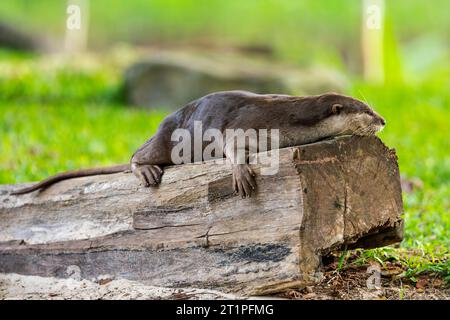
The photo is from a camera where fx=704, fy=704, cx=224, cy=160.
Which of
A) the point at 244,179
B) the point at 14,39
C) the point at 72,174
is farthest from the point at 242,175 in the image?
the point at 14,39

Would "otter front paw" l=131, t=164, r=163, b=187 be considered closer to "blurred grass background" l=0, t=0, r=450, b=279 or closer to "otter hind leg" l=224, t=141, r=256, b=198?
"otter hind leg" l=224, t=141, r=256, b=198

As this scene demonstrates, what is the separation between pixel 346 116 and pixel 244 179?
696mm

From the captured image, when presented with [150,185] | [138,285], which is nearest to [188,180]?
[150,185]

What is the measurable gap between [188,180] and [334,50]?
15505 mm

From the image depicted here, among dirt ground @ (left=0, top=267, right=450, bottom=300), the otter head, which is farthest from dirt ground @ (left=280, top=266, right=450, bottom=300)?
the otter head

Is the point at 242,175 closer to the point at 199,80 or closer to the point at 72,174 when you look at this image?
the point at 72,174

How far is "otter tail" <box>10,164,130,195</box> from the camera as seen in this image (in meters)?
4.52

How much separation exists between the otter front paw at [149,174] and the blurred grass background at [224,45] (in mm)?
1286

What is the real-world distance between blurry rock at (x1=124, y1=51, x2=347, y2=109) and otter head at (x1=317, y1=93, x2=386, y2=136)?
643 cm

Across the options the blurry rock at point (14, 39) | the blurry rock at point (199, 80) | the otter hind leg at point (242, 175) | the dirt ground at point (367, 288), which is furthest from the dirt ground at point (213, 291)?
the blurry rock at point (14, 39)

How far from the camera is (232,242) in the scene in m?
3.81

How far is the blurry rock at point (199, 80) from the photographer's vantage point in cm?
1058

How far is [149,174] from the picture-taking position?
13.7 ft

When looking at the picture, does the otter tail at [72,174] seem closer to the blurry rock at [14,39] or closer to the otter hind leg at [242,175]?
the otter hind leg at [242,175]
